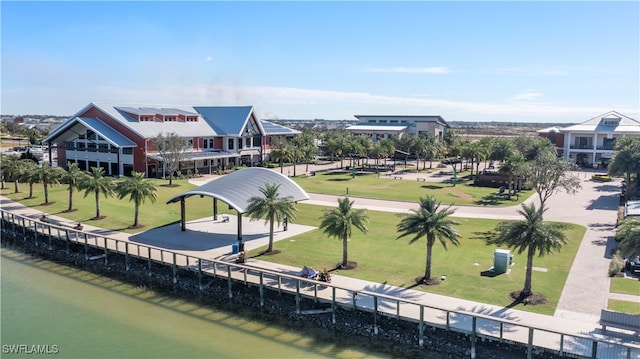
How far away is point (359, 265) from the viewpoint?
3145cm

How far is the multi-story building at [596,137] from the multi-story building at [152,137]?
6215 centimetres

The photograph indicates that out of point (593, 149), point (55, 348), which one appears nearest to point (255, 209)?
point (55, 348)

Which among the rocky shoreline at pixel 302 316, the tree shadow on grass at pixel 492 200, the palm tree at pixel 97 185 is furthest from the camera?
the tree shadow on grass at pixel 492 200

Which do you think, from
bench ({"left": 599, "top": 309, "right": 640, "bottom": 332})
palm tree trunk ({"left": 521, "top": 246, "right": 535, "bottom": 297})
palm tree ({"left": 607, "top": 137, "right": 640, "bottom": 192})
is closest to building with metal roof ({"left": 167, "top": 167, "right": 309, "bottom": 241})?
palm tree trunk ({"left": 521, "top": 246, "right": 535, "bottom": 297})

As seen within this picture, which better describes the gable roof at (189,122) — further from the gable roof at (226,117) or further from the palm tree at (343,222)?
the palm tree at (343,222)

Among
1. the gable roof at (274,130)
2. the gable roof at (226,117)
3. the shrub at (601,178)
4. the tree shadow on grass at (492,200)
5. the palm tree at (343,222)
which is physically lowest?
the tree shadow on grass at (492,200)

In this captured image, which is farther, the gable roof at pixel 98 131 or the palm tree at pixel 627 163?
the gable roof at pixel 98 131

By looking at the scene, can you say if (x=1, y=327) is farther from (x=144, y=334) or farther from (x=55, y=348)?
(x=144, y=334)

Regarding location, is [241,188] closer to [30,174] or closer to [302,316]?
[302,316]

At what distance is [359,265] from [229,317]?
29.6ft

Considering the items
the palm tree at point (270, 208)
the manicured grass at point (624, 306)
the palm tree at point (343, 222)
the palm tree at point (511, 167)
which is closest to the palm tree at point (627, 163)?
the palm tree at point (511, 167)

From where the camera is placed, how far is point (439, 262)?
32000mm

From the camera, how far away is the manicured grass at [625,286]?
2673cm

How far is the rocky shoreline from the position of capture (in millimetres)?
22047
